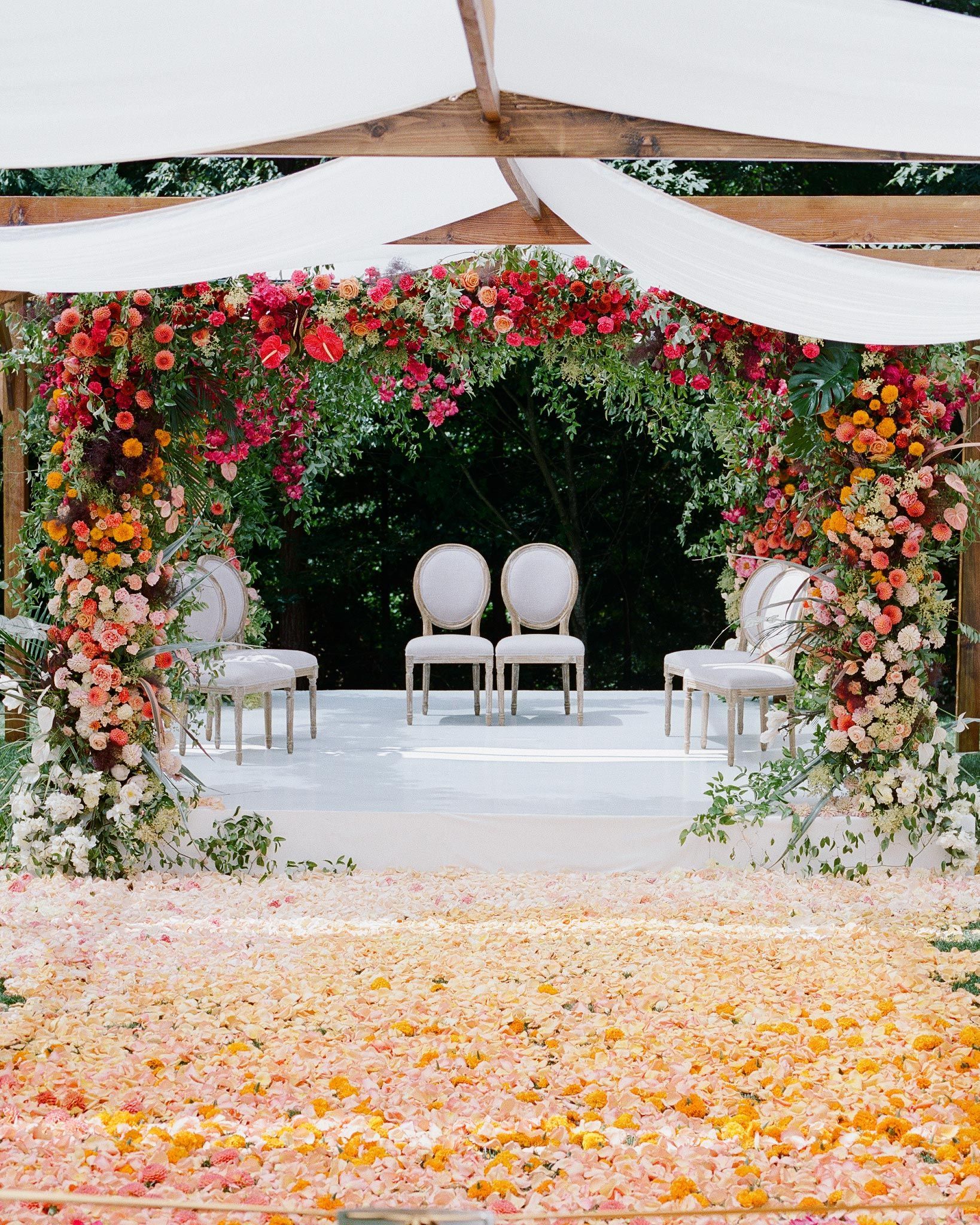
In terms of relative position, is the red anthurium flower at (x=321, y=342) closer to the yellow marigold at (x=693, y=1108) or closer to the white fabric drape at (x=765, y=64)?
the white fabric drape at (x=765, y=64)

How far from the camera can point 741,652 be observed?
6613 mm

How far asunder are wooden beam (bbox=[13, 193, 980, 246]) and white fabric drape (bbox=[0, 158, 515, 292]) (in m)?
0.32

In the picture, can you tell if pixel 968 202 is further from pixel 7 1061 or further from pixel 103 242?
pixel 7 1061

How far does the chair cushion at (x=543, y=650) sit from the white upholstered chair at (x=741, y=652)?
0.51 metres

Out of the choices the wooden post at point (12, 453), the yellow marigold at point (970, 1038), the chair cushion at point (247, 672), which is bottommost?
the yellow marigold at point (970, 1038)

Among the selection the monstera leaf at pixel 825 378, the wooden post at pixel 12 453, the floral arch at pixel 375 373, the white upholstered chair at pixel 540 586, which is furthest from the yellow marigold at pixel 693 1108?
the white upholstered chair at pixel 540 586

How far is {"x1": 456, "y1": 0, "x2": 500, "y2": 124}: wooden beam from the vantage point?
2.06 m

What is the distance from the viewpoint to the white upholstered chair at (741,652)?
6.29 meters

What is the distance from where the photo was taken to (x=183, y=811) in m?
4.66

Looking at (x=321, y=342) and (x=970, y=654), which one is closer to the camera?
(x=321, y=342)

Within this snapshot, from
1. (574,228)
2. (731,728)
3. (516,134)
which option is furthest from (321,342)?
(731,728)

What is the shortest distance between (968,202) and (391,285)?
2164mm

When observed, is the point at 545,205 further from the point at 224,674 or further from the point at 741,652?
the point at 741,652

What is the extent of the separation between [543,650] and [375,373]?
2.22 meters
